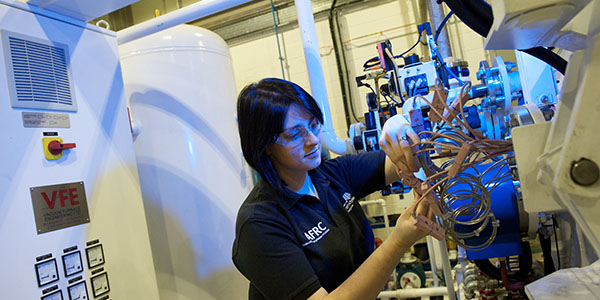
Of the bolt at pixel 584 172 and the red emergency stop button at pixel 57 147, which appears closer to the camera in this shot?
the bolt at pixel 584 172

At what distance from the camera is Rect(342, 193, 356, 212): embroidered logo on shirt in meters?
1.14

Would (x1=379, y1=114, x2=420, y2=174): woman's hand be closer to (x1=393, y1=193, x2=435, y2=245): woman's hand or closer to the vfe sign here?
(x1=393, y1=193, x2=435, y2=245): woman's hand

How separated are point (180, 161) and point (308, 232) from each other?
98 cm

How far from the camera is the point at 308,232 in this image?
1.00 metres

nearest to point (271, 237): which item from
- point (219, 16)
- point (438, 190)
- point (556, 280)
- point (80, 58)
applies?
point (438, 190)

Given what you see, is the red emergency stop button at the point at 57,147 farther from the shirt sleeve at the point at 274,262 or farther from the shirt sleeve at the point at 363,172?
the shirt sleeve at the point at 363,172

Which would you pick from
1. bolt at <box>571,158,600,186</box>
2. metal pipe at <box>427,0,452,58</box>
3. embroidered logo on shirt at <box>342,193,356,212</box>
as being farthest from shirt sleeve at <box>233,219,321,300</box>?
metal pipe at <box>427,0,452,58</box>

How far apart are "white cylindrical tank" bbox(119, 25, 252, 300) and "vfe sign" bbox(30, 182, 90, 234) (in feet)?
1.63

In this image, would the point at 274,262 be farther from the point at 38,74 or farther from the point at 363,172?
the point at 38,74

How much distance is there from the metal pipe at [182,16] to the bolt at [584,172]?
1403 millimetres

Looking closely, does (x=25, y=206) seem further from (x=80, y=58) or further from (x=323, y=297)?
(x=323, y=297)

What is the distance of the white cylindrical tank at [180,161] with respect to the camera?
178 centimetres

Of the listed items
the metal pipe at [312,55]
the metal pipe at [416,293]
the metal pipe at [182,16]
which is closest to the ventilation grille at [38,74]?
the metal pipe at [182,16]

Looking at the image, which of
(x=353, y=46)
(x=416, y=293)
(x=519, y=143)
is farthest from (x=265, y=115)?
(x=353, y=46)
